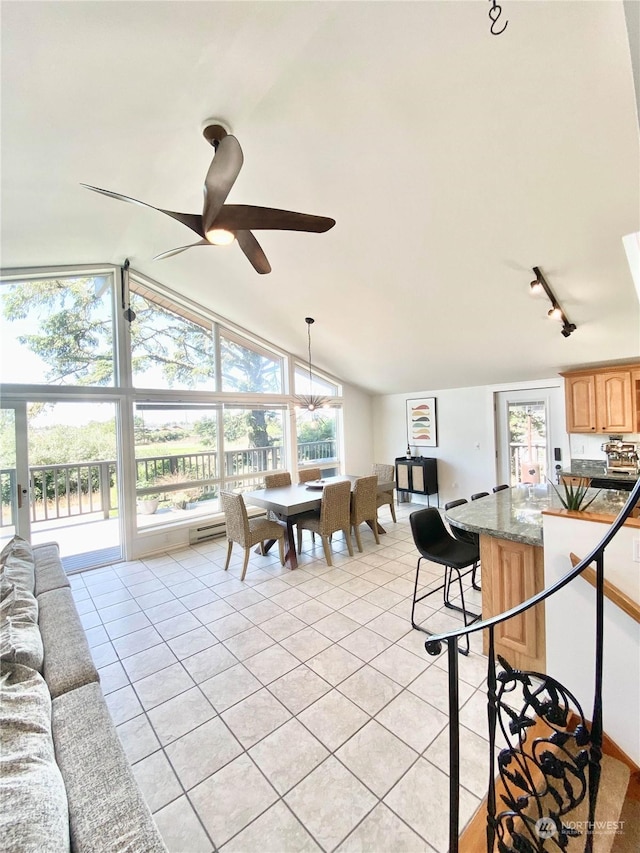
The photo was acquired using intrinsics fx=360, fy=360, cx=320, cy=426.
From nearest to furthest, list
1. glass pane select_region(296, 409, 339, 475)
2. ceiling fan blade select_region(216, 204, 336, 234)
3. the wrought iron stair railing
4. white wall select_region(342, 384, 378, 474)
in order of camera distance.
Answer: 1. the wrought iron stair railing
2. ceiling fan blade select_region(216, 204, 336, 234)
3. glass pane select_region(296, 409, 339, 475)
4. white wall select_region(342, 384, 378, 474)

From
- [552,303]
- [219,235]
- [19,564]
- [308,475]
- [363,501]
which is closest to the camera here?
[219,235]

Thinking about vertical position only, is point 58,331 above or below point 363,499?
above

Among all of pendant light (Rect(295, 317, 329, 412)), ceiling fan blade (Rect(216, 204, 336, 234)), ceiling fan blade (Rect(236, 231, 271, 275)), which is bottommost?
pendant light (Rect(295, 317, 329, 412))

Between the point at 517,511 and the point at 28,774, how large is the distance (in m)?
2.73

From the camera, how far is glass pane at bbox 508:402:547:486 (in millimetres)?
4973

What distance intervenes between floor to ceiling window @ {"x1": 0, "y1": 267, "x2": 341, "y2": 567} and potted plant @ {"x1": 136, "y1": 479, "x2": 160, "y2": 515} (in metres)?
0.01

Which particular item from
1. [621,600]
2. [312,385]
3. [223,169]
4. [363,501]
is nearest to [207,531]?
[363,501]

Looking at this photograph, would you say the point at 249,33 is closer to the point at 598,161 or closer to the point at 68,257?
the point at 598,161

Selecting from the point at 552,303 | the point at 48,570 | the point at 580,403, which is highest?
the point at 552,303

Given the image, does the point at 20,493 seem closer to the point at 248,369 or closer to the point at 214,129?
the point at 248,369

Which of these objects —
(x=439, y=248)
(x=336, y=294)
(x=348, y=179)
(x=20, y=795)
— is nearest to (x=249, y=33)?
(x=348, y=179)

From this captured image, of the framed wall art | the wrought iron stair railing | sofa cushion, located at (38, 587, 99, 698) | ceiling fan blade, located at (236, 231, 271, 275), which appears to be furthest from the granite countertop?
the framed wall art

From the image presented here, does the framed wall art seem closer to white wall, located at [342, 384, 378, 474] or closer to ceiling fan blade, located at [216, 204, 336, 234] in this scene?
white wall, located at [342, 384, 378, 474]

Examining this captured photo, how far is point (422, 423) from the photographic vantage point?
6.31 metres
